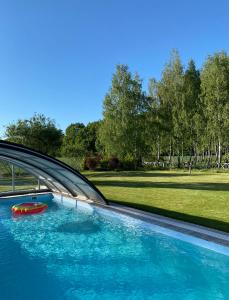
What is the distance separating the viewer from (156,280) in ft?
21.1

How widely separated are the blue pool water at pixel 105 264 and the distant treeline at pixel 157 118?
22998 millimetres

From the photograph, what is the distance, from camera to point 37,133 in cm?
3272

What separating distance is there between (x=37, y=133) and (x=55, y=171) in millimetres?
21420

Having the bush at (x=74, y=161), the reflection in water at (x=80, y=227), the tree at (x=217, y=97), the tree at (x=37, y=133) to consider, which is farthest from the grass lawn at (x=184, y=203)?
the bush at (x=74, y=161)

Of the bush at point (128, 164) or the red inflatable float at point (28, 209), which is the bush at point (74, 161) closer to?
the bush at point (128, 164)

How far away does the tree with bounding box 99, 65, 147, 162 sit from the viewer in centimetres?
3506

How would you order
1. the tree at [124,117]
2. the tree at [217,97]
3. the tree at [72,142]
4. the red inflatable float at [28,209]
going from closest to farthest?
the red inflatable float at [28,209] < the tree at [217,97] < the tree at [124,117] < the tree at [72,142]

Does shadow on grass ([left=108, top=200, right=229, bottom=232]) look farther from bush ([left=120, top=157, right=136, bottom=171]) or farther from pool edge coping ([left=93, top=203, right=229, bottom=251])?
bush ([left=120, top=157, right=136, bottom=171])

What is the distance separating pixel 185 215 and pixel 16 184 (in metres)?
10.5

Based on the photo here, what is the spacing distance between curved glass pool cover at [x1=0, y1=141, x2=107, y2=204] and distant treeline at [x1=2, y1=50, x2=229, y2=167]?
18.0 metres

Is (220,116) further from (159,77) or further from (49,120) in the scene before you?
(49,120)

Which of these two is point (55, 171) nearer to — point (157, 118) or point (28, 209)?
point (28, 209)

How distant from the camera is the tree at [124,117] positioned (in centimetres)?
3506

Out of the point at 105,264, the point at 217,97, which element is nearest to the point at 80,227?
the point at 105,264
